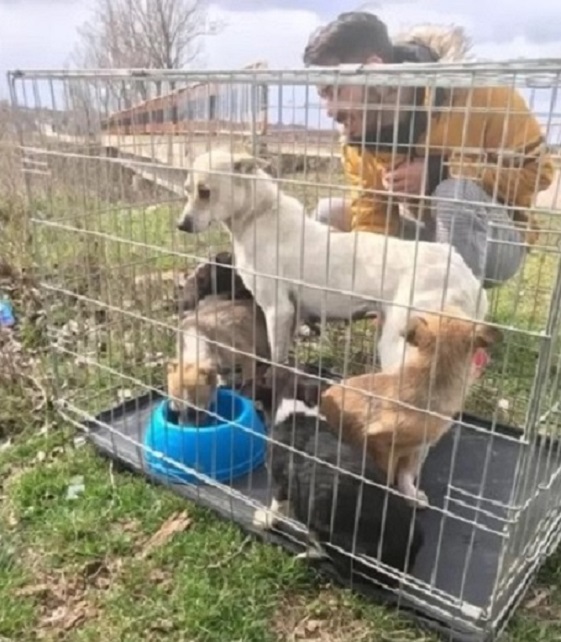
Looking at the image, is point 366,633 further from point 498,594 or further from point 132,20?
point 132,20

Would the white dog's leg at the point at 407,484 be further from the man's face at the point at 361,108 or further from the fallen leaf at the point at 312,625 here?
the man's face at the point at 361,108

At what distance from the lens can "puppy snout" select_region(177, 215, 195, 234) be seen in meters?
2.62

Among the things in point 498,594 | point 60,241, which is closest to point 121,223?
point 60,241

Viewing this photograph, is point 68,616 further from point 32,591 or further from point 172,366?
point 172,366

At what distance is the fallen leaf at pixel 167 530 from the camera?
90.0 inches

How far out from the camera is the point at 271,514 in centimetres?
229

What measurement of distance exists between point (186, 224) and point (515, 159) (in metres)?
1.26

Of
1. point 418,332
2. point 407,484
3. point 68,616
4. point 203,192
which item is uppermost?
point 203,192

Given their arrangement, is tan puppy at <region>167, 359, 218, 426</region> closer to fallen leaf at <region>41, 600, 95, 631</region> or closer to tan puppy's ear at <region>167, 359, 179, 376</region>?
tan puppy's ear at <region>167, 359, 179, 376</region>

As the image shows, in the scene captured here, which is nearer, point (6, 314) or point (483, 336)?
point (483, 336)

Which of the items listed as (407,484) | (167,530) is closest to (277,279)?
(407,484)

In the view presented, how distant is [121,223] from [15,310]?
1645 millimetres

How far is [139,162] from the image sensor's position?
2.45 metres

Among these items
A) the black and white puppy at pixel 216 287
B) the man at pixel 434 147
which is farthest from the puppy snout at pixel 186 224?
the man at pixel 434 147
